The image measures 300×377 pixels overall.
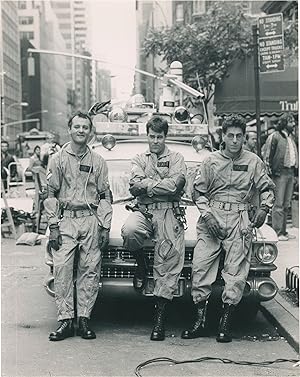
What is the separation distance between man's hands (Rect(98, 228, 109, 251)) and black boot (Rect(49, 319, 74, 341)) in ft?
2.35

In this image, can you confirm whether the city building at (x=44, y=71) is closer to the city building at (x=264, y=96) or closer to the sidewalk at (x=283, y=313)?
the city building at (x=264, y=96)

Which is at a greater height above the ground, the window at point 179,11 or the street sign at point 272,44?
the window at point 179,11

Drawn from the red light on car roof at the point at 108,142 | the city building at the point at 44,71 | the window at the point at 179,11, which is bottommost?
the red light on car roof at the point at 108,142

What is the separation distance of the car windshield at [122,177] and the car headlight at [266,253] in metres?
1.20

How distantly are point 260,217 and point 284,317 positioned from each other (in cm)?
130

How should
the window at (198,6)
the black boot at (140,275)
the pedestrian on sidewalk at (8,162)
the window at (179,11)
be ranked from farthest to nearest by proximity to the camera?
the window at (179,11), the window at (198,6), the pedestrian on sidewalk at (8,162), the black boot at (140,275)

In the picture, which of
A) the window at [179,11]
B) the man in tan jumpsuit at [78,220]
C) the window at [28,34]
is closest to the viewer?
the man in tan jumpsuit at [78,220]

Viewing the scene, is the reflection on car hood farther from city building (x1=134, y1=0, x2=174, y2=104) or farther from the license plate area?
city building (x1=134, y1=0, x2=174, y2=104)

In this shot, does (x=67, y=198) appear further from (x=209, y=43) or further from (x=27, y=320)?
(x=209, y=43)

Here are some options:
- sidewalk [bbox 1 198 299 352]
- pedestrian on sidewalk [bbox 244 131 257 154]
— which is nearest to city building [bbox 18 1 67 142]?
pedestrian on sidewalk [bbox 244 131 257 154]

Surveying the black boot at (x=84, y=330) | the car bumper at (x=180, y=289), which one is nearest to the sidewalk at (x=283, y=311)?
the car bumper at (x=180, y=289)

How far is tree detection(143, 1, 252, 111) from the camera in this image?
769 inches

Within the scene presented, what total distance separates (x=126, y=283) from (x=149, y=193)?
33.2 inches

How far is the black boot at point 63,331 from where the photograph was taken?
20.8ft
